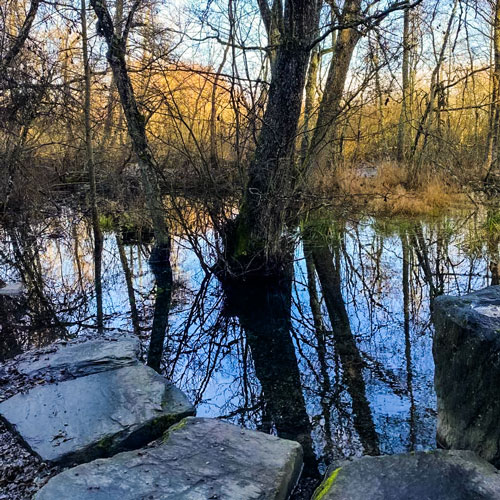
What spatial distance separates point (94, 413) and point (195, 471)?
109 centimetres

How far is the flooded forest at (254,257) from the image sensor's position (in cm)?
338

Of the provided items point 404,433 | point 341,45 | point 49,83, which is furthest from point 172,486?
point 341,45

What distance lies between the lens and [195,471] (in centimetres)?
254

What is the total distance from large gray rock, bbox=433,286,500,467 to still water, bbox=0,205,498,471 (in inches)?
12.2

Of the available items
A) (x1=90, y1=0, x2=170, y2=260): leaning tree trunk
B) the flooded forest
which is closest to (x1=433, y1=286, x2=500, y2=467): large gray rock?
the flooded forest

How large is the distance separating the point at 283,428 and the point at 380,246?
579cm

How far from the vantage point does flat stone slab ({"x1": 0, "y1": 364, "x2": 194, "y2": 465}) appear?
3.00 metres

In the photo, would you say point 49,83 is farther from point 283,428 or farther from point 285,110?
point 283,428

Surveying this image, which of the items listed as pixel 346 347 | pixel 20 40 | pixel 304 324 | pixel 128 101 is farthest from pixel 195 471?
pixel 20 40

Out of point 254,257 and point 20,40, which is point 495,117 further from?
point 20,40

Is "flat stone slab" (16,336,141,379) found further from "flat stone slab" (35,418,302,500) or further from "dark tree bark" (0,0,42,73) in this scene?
"dark tree bark" (0,0,42,73)

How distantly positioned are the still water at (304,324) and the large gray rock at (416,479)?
0.52 meters

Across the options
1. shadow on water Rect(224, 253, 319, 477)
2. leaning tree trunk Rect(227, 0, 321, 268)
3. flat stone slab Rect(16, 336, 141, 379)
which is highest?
leaning tree trunk Rect(227, 0, 321, 268)

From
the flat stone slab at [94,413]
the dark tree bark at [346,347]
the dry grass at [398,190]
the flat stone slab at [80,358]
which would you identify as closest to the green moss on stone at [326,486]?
the dark tree bark at [346,347]
